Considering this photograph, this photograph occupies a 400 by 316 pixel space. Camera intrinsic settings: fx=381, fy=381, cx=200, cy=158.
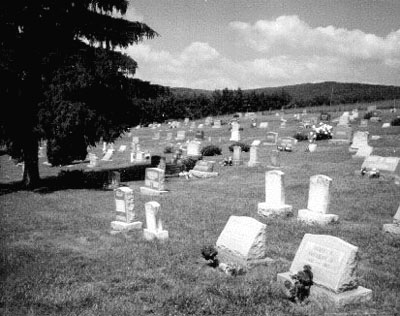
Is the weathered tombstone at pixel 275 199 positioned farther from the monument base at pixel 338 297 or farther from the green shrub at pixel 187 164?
the green shrub at pixel 187 164

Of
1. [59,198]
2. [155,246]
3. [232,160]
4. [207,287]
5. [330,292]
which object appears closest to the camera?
[330,292]

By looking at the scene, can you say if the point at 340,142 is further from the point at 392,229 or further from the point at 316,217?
the point at 392,229

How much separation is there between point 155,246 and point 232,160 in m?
15.3

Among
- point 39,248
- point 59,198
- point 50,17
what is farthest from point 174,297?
point 50,17

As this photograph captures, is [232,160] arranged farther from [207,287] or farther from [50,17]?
[207,287]

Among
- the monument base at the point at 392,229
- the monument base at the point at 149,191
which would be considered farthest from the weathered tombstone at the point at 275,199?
the monument base at the point at 149,191

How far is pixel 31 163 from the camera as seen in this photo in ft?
67.0

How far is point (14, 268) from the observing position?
296 inches

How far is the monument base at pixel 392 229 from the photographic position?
905cm

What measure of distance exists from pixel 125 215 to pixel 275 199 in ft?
14.7

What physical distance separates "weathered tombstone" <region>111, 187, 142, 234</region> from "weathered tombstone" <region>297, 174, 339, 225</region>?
468 centimetres

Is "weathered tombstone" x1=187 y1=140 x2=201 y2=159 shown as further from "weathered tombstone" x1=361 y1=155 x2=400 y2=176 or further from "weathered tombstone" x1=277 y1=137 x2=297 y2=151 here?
"weathered tombstone" x1=361 y1=155 x2=400 y2=176

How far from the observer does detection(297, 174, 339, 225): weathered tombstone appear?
1027cm

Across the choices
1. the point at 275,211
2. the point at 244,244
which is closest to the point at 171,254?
the point at 244,244
